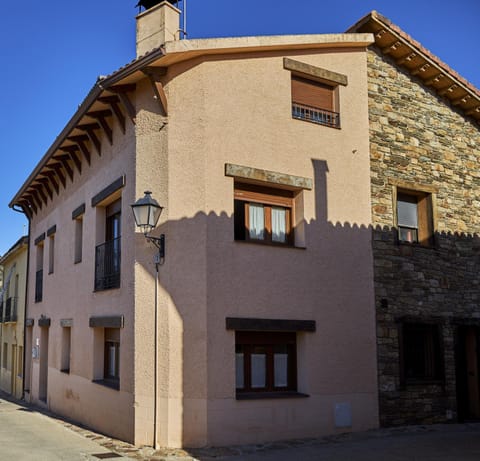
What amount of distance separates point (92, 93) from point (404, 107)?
243 inches

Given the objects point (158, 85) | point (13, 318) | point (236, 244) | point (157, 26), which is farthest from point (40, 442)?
point (13, 318)

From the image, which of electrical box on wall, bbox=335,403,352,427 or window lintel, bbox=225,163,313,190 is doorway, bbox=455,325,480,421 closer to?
electrical box on wall, bbox=335,403,352,427

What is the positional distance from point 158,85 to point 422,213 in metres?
5.98

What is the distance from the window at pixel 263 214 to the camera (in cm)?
973

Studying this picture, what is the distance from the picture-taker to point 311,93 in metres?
10.6

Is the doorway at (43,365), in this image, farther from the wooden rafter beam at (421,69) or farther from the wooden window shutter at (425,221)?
the wooden rafter beam at (421,69)

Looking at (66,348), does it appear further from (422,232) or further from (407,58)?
(407,58)

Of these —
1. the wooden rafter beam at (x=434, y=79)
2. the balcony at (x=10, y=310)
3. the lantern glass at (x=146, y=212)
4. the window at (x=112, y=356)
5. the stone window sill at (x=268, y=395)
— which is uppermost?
the wooden rafter beam at (x=434, y=79)

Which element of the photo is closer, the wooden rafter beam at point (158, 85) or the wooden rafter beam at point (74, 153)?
the wooden rafter beam at point (158, 85)

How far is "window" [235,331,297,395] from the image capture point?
941 centimetres

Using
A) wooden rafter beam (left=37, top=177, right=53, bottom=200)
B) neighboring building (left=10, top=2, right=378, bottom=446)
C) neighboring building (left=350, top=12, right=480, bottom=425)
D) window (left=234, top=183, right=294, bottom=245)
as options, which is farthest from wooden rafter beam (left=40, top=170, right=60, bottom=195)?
neighboring building (left=350, top=12, right=480, bottom=425)

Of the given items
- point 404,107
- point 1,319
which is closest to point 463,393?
point 404,107

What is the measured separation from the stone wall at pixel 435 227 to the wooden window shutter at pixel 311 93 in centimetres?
101

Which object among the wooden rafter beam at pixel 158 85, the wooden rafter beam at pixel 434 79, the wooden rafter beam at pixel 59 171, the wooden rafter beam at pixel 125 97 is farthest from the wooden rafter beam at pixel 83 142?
the wooden rafter beam at pixel 434 79
